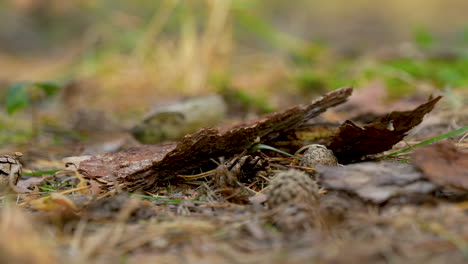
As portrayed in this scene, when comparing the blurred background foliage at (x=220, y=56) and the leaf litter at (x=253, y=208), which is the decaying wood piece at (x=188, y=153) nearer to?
the leaf litter at (x=253, y=208)

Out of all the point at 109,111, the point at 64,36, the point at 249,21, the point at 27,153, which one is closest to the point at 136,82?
the point at 109,111

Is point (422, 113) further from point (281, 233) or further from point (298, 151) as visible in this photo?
point (281, 233)

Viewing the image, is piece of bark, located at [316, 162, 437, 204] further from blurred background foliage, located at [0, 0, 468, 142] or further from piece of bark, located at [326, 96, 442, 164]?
blurred background foliage, located at [0, 0, 468, 142]

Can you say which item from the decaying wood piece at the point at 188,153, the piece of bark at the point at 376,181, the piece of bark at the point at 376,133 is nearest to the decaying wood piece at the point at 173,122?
the decaying wood piece at the point at 188,153

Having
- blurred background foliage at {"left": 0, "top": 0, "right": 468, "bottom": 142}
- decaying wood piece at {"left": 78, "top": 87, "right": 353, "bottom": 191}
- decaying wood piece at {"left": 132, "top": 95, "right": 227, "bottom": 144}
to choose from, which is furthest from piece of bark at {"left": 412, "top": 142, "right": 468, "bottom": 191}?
decaying wood piece at {"left": 132, "top": 95, "right": 227, "bottom": 144}

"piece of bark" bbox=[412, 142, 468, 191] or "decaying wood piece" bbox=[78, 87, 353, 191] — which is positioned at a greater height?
"decaying wood piece" bbox=[78, 87, 353, 191]

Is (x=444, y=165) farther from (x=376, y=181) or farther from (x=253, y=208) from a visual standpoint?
(x=253, y=208)

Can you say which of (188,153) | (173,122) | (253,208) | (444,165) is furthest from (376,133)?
(173,122)
